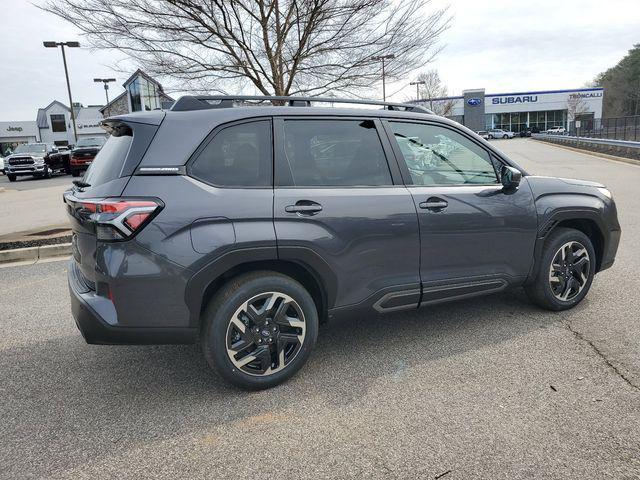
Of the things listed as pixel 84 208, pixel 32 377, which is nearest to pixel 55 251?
pixel 32 377

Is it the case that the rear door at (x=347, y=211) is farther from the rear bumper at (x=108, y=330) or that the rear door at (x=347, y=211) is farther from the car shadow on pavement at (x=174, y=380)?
the rear bumper at (x=108, y=330)

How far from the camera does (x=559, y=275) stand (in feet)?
14.0

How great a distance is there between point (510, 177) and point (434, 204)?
75cm

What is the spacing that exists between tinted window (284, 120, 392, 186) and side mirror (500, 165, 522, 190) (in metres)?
1.04

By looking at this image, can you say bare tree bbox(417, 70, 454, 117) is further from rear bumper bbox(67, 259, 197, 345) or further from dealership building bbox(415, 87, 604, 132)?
rear bumper bbox(67, 259, 197, 345)

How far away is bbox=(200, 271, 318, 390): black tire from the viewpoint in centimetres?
300

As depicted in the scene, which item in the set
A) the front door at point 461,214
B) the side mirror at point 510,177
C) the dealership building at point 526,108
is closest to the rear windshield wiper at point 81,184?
the front door at point 461,214

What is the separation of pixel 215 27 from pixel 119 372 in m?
9.75

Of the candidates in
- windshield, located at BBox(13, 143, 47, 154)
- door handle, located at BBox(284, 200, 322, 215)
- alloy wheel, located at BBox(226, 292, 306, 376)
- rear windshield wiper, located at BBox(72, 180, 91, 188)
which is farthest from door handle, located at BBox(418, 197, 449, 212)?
windshield, located at BBox(13, 143, 47, 154)

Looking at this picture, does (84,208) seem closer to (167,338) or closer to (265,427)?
(167,338)

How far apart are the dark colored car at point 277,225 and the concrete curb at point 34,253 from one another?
4.31 m

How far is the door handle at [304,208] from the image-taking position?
3.11 m

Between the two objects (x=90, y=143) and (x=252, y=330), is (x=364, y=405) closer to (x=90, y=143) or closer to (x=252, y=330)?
(x=252, y=330)

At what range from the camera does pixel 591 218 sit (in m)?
4.33
